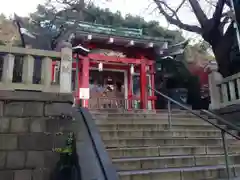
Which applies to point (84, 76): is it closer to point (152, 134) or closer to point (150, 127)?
point (150, 127)

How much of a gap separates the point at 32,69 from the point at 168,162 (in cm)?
291

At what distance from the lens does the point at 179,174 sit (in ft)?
12.3

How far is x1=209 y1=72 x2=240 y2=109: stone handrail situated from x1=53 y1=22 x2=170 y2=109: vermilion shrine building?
3.16m

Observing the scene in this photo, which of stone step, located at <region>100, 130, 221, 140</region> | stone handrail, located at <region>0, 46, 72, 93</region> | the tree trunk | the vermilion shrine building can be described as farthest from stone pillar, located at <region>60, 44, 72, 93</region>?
the tree trunk

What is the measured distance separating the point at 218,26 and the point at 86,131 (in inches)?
278

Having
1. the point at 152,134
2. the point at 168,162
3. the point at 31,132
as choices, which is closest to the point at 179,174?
the point at 168,162

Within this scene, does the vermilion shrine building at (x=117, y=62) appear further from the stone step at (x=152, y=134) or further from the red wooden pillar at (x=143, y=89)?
the stone step at (x=152, y=134)

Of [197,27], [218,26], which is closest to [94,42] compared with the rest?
[197,27]

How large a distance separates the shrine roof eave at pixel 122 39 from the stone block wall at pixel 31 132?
18.8 feet

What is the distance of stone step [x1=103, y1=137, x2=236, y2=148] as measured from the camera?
497cm

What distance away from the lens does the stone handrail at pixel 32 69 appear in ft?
13.8

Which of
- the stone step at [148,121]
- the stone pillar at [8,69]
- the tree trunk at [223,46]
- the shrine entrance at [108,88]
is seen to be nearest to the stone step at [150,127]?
the stone step at [148,121]

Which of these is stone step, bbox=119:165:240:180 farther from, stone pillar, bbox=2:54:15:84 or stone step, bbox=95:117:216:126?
stone pillar, bbox=2:54:15:84

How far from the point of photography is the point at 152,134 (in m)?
5.48
